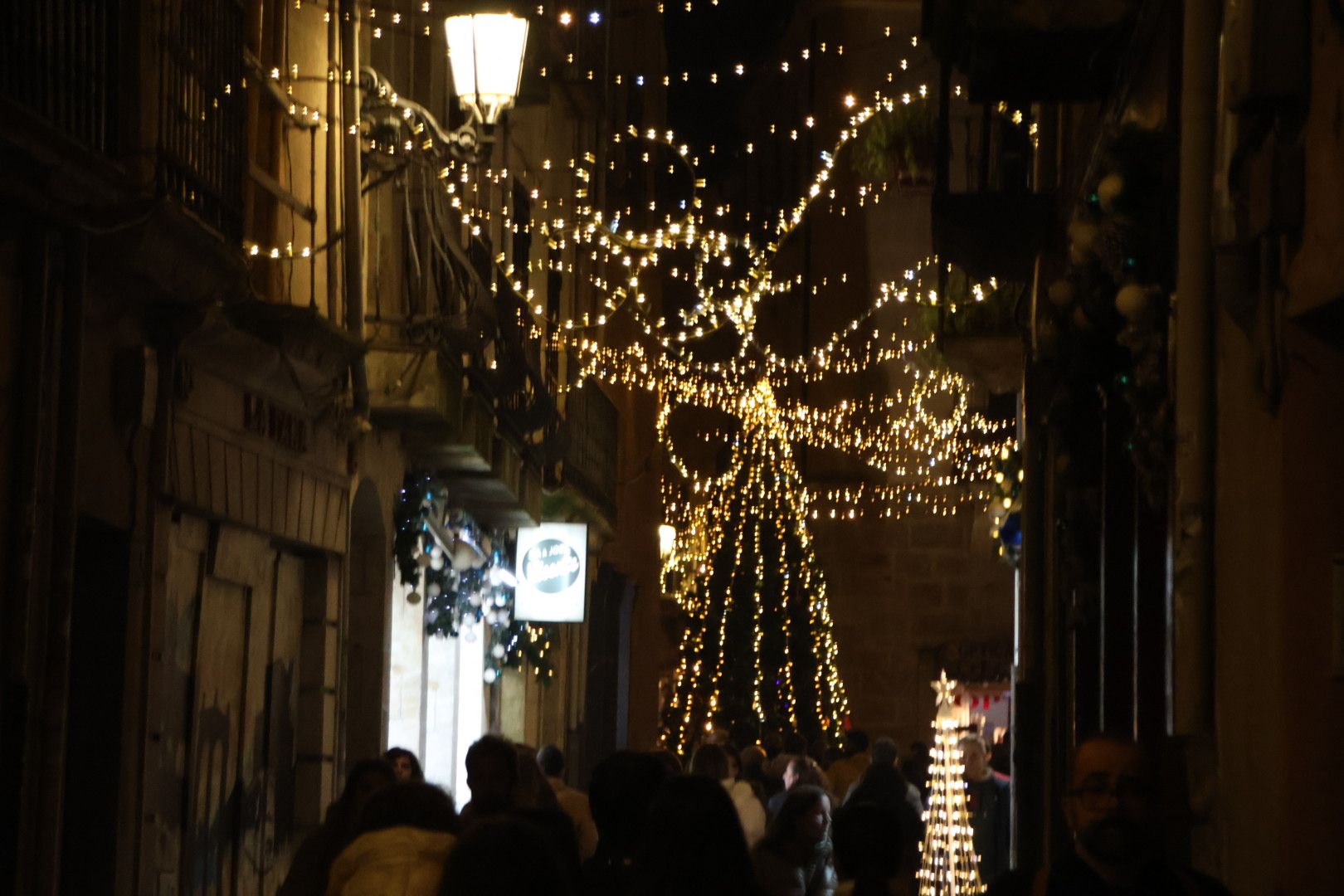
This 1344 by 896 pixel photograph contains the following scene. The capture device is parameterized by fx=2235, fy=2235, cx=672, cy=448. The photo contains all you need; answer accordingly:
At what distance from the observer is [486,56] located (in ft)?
39.4

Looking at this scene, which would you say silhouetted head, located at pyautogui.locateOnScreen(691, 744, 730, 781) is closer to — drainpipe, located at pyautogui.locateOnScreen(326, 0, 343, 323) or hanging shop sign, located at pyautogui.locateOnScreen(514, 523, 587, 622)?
drainpipe, located at pyautogui.locateOnScreen(326, 0, 343, 323)

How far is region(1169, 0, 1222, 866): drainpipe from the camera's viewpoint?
6680 millimetres

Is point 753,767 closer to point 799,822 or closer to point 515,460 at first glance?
point 515,460

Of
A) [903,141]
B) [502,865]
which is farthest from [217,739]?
[502,865]

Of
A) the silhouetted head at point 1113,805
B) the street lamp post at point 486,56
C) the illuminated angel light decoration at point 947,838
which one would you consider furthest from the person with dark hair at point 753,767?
the silhouetted head at point 1113,805

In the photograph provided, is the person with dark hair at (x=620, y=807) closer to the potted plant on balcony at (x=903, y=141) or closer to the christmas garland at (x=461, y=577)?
the potted plant on balcony at (x=903, y=141)

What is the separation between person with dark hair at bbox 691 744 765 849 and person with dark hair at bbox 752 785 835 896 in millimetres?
3783

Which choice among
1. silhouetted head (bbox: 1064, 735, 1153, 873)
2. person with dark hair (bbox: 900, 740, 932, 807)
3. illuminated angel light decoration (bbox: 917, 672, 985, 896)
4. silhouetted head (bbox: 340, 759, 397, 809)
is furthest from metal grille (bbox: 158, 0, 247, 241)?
person with dark hair (bbox: 900, 740, 932, 807)

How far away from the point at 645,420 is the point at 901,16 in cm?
657

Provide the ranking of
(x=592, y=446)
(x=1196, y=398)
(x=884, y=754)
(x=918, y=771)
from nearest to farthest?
(x=1196, y=398)
(x=884, y=754)
(x=918, y=771)
(x=592, y=446)

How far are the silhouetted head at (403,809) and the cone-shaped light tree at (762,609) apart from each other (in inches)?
851

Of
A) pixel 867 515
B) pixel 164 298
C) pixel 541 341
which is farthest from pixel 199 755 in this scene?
pixel 867 515

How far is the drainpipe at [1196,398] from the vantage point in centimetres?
668

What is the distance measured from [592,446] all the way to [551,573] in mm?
3000
